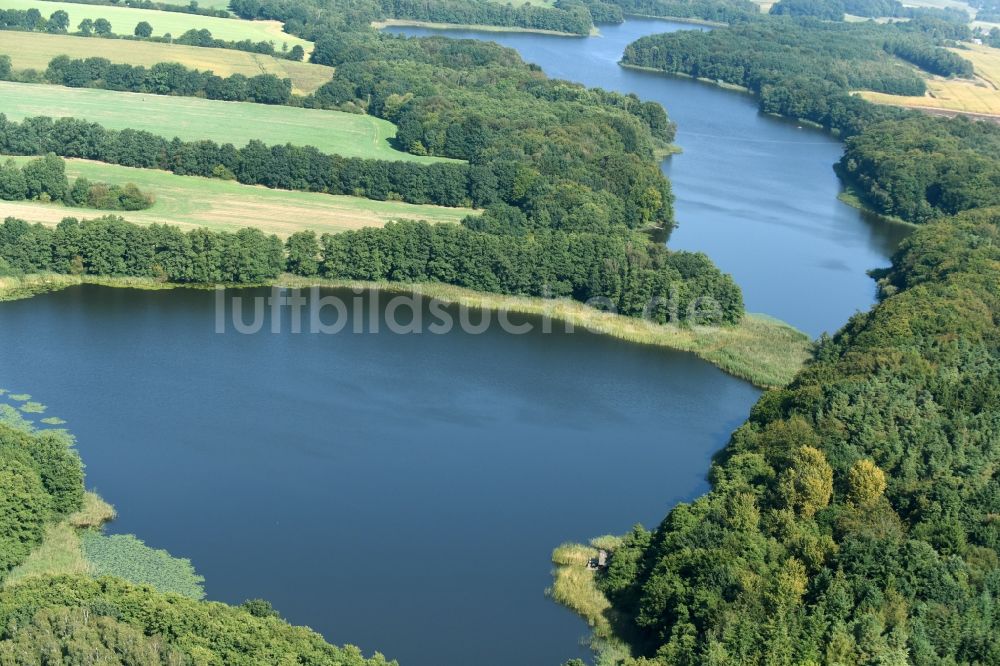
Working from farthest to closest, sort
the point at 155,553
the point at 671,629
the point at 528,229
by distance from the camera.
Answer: the point at 528,229, the point at 155,553, the point at 671,629

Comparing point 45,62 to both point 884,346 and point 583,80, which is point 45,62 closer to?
point 583,80

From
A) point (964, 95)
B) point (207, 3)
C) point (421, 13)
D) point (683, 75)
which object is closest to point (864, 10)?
point (964, 95)

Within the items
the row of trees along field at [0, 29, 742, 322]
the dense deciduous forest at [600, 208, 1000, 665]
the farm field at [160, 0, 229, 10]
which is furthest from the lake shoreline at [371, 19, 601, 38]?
the dense deciduous forest at [600, 208, 1000, 665]

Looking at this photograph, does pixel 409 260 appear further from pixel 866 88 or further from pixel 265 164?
pixel 866 88

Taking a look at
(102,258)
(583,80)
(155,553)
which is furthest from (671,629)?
(583,80)

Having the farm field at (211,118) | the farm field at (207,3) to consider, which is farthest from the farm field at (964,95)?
the farm field at (207,3)

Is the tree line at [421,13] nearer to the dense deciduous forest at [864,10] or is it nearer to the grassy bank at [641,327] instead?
the dense deciduous forest at [864,10]

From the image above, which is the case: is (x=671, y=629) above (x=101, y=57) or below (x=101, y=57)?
below
